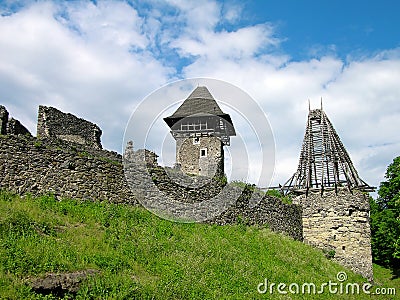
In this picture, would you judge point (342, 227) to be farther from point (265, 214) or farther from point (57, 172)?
point (57, 172)

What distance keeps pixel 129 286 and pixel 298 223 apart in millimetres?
13308

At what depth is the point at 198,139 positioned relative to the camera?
3056 centimetres

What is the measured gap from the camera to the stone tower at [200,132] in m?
30.0

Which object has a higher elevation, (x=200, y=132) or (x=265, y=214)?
(x=200, y=132)

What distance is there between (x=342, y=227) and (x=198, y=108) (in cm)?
1487

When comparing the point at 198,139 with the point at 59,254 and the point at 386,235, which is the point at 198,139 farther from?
the point at 59,254

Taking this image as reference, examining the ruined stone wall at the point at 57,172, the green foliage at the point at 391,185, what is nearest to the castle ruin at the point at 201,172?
the ruined stone wall at the point at 57,172

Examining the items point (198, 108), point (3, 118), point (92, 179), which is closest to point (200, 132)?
point (198, 108)

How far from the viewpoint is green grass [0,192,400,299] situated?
7797 mm

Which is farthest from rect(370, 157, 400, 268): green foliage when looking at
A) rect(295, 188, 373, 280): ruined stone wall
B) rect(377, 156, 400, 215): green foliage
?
rect(295, 188, 373, 280): ruined stone wall

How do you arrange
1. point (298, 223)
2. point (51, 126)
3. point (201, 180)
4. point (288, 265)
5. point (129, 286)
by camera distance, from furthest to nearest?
point (298, 223) < point (51, 126) < point (201, 180) < point (288, 265) < point (129, 286)

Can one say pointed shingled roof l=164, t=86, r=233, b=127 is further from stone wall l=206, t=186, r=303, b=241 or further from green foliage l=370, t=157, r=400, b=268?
stone wall l=206, t=186, r=303, b=241

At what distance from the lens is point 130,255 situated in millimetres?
9523

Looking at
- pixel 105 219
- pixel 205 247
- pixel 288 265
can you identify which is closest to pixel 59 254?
pixel 105 219
